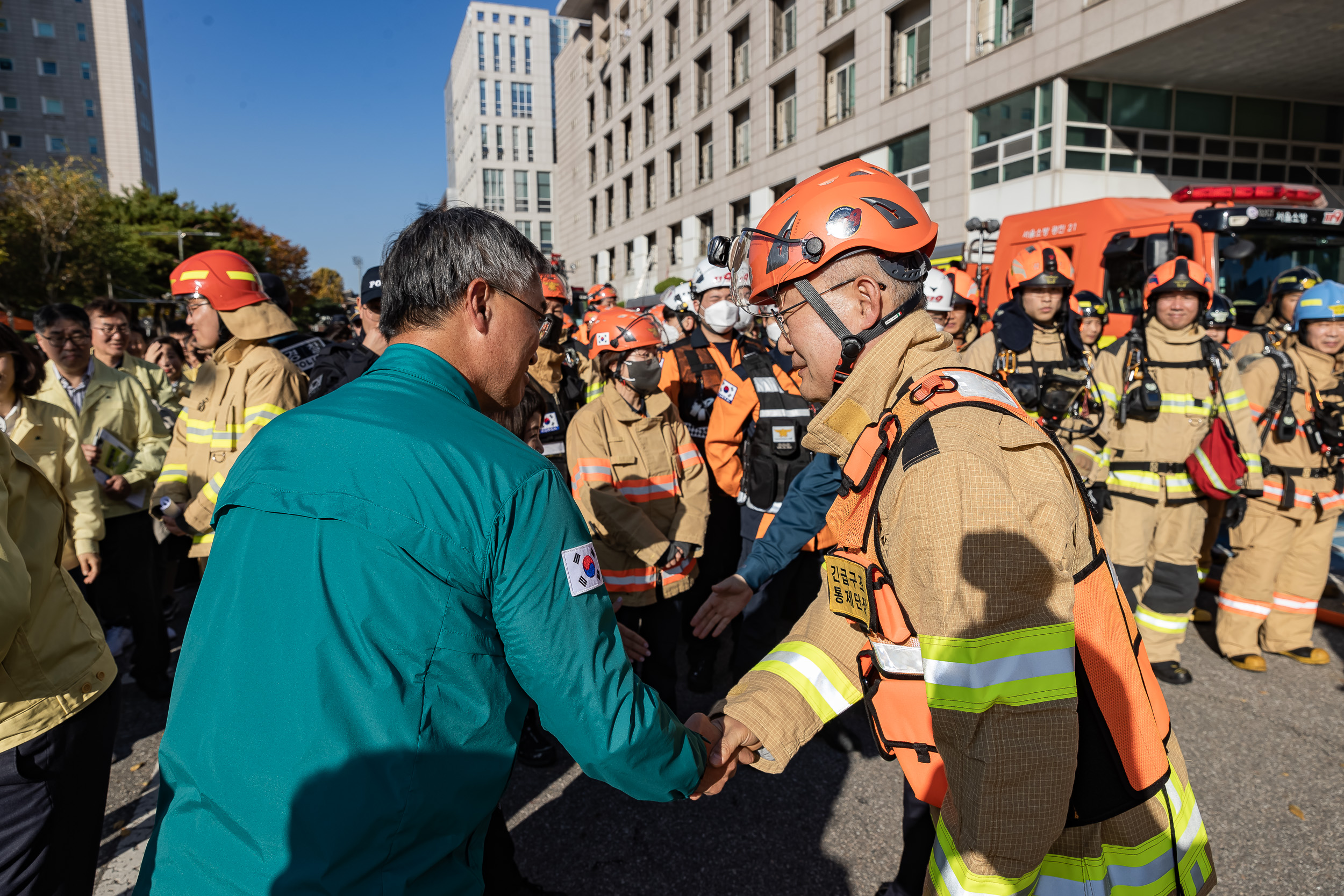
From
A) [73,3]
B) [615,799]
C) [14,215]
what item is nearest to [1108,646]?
[615,799]

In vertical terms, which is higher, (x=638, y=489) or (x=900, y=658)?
(x=900, y=658)

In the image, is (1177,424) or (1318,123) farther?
(1318,123)

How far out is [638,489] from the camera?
4348 mm

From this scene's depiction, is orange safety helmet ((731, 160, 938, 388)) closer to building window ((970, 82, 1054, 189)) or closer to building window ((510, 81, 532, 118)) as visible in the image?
building window ((970, 82, 1054, 189))

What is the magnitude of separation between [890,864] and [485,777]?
98.3 inches

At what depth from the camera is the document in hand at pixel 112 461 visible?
15.3 feet

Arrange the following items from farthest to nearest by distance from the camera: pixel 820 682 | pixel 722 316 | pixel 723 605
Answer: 1. pixel 722 316
2. pixel 723 605
3. pixel 820 682

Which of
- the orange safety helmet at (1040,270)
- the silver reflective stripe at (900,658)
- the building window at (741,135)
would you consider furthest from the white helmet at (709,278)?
the building window at (741,135)

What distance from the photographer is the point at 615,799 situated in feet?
12.1

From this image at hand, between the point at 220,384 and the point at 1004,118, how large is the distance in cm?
2029

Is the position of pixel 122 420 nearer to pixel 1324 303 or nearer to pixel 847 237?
pixel 847 237

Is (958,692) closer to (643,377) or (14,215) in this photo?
(643,377)

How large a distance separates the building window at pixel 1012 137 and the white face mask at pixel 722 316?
49.5 feet

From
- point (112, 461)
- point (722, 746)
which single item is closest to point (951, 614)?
point (722, 746)
